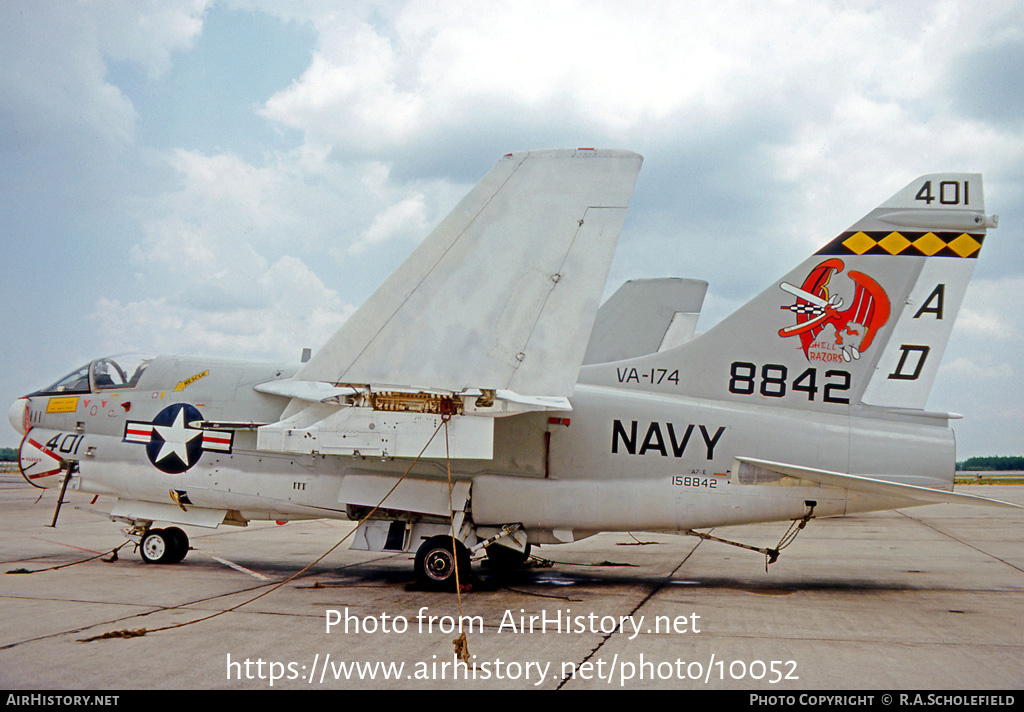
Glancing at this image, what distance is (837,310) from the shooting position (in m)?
9.71

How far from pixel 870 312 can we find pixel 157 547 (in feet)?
36.1

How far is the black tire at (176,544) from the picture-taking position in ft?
38.3

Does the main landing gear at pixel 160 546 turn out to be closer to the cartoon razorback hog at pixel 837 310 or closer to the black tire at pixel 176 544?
the black tire at pixel 176 544

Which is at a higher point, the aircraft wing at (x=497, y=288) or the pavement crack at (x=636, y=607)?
the aircraft wing at (x=497, y=288)

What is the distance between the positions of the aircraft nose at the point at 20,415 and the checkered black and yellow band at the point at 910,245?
12.2 metres

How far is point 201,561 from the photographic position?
1208 centimetres

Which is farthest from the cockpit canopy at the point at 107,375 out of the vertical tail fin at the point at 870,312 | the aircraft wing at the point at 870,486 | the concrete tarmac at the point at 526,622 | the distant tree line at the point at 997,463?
the distant tree line at the point at 997,463

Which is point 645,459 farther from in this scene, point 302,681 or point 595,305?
point 302,681

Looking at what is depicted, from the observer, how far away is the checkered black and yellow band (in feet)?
31.5

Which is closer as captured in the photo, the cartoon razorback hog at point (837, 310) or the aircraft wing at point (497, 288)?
the aircraft wing at point (497, 288)

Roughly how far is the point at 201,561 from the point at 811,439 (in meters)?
9.53

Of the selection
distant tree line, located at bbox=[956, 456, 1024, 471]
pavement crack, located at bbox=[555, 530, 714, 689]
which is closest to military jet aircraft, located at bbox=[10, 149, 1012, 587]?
pavement crack, located at bbox=[555, 530, 714, 689]

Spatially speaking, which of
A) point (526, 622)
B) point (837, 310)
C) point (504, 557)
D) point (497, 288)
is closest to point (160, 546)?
point (504, 557)
